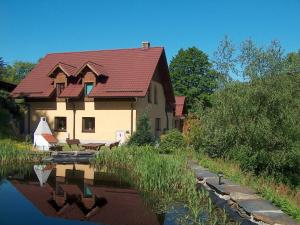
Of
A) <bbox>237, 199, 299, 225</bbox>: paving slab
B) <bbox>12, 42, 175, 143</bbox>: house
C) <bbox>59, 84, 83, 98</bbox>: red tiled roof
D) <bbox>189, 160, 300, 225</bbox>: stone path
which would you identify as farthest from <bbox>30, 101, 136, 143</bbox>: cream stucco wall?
<bbox>237, 199, 299, 225</bbox>: paving slab

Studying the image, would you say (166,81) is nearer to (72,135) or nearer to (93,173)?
(72,135)

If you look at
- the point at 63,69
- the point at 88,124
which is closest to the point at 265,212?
the point at 88,124

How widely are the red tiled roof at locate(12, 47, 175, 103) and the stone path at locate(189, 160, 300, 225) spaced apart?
43.7 ft

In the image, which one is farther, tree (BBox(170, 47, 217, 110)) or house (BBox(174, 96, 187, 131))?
tree (BBox(170, 47, 217, 110))

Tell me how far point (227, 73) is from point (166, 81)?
14074 mm

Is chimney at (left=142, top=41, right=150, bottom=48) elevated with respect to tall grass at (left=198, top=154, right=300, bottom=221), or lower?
elevated

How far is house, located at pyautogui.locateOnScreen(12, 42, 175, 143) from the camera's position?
85.1 feet

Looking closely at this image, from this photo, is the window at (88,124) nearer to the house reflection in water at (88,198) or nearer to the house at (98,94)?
the house at (98,94)

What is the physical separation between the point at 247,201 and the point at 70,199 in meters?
4.93

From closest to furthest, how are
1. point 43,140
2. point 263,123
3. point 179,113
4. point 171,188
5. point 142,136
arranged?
1. point 171,188
2. point 263,123
3. point 43,140
4. point 142,136
5. point 179,113

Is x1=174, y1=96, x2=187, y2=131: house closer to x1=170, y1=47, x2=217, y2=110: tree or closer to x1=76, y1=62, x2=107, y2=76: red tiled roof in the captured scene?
x1=76, y1=62, x2=107, y2=76: red tiled roof

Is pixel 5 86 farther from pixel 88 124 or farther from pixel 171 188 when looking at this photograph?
pixel 171 188

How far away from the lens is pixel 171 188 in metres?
11.8

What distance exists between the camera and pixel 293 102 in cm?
1586
